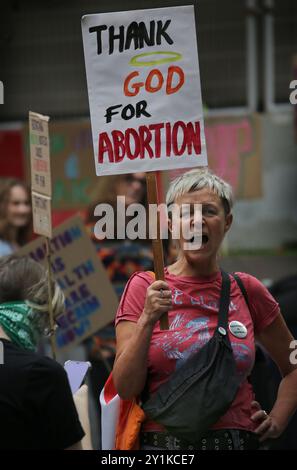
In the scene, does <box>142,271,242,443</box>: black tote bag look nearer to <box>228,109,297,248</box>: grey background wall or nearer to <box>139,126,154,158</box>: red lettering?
<box>139,126,154,158</box>: red lettering

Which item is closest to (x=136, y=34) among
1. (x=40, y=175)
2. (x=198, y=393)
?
(x=40, y=175)

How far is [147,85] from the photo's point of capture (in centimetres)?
323

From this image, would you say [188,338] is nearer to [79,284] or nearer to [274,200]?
[79,284]

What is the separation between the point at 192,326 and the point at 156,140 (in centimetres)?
62

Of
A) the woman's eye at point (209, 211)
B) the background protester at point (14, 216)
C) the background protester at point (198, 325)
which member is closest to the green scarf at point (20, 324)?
the background protester at point (198, 325)

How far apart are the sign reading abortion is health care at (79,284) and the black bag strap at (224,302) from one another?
1.91 meters

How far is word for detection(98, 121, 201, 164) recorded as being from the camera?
3238 millimetres

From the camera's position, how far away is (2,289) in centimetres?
320

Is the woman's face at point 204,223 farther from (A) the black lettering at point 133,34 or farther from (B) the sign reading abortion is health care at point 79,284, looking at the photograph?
(B) the sign reading abortion is health care at point 79,284

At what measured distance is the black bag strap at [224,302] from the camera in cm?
311

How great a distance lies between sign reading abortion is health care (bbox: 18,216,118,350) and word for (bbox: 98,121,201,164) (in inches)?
73.3

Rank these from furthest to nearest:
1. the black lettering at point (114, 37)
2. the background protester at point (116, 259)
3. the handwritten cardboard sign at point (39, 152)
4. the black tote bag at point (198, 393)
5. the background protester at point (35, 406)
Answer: the background protester at point (116, 259), the handwritten cardboard sign at point (39, 152), the black lettering at point (114, 37), the black tote bag at point (198, 393), the background protester at point (35, 406)

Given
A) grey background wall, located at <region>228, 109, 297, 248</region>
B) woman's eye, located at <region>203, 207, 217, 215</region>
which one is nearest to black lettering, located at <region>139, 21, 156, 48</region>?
woman's eye, located at <region>203, 207, 217, 215</region>

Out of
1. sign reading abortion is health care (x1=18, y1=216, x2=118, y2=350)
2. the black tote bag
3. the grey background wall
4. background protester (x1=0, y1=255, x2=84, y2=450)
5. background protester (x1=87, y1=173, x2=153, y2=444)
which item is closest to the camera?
background protester (x1=0, y1=255, x2=84, y2=450)
